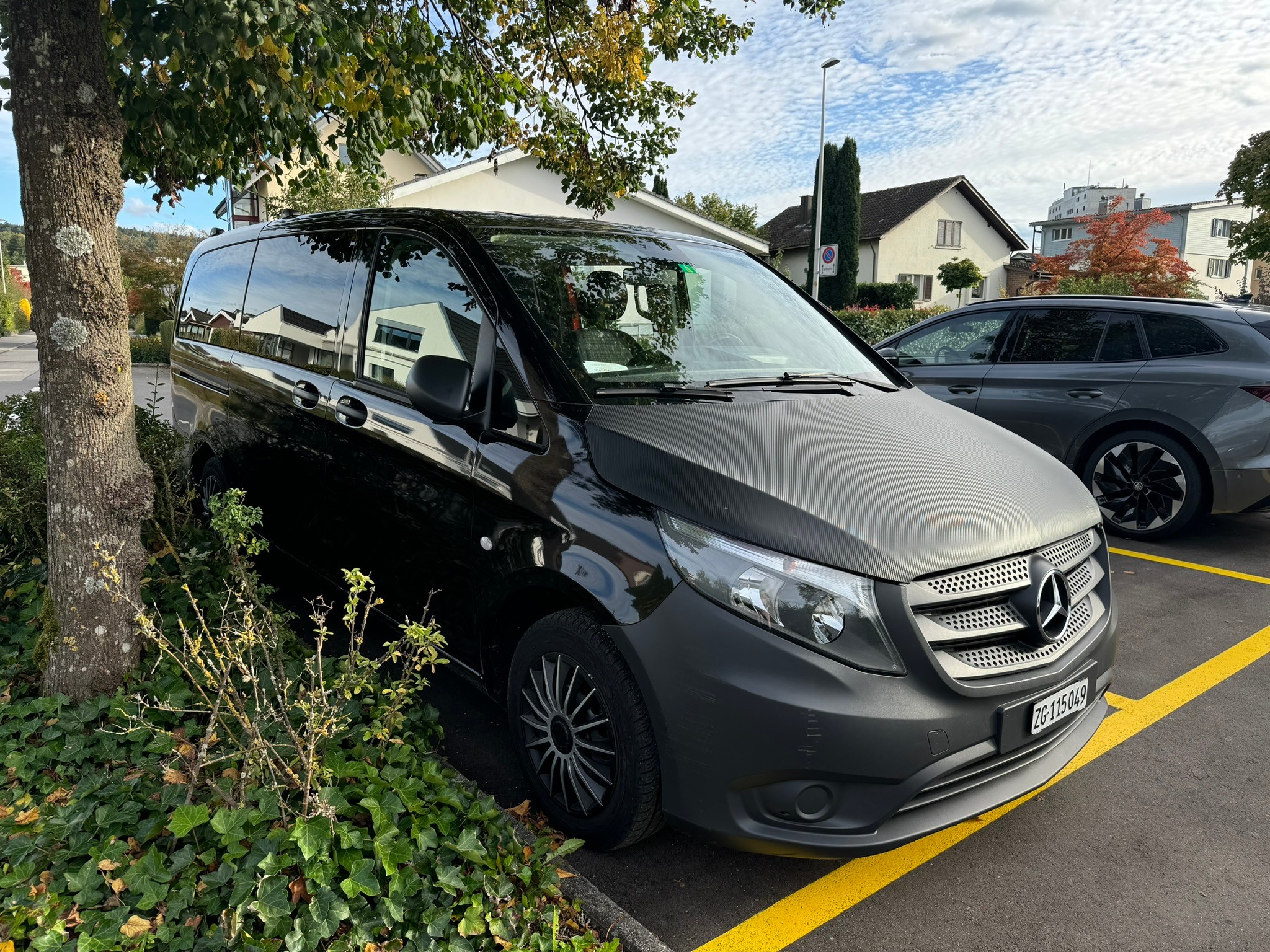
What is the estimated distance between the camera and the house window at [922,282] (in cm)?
4266

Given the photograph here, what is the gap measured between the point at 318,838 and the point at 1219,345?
607 centimetres

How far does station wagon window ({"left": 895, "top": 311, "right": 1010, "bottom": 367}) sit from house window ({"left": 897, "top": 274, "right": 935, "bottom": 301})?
37508 millimetres

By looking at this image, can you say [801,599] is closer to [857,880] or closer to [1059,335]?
[857,880]

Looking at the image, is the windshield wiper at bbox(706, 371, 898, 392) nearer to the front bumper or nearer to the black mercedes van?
the black mercedes van

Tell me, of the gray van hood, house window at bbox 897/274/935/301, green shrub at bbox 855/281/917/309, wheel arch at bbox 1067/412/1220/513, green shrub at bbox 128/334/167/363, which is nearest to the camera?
the gray van hood

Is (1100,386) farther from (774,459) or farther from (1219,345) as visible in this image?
(774,459)

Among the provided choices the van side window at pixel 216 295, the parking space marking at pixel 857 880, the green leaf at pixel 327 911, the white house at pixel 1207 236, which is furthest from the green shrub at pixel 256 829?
the white house at pixel 1207 236

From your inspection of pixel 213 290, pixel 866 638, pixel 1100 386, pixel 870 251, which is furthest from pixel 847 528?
pixel 870 251

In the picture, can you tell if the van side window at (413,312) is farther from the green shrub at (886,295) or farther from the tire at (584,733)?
the green shrub at (886,295)

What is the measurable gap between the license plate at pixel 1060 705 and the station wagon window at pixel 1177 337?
13.9 feet

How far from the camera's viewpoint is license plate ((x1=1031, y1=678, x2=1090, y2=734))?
237 cm

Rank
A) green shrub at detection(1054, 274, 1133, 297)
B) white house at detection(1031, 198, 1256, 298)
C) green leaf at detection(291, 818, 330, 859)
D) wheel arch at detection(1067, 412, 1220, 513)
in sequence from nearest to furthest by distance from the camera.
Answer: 1. green leaf at detection(291, 818, 330, 859)
2. wheel arch at detection(1067, 412, 1220, 513)
3. green shrub at detection(1054, 274, 1133, 297)
4. white house at detection(1031, 198, 1256, 298)

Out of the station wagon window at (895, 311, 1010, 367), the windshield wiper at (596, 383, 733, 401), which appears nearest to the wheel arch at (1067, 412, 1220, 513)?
the station wagon window at (895, 311, 1010, 367)

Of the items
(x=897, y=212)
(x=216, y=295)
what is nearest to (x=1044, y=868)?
(x=216, y=295)
